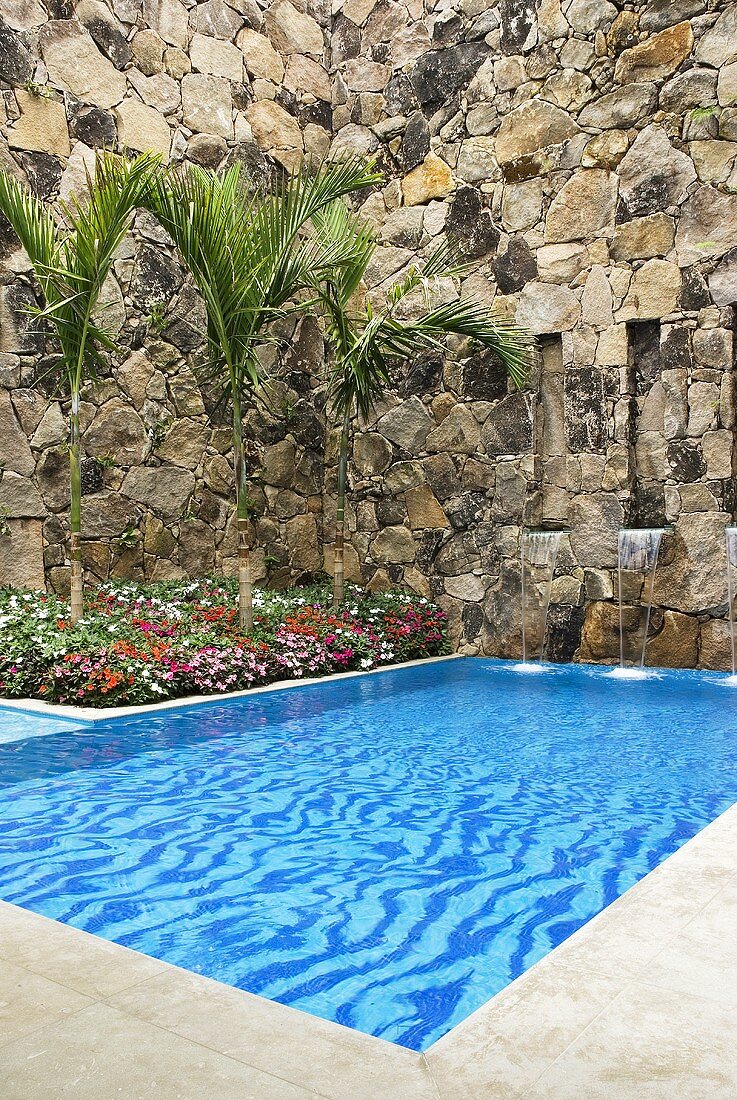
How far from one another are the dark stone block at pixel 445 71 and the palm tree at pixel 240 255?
258cm

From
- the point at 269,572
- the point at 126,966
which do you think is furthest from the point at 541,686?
the point at 126,966

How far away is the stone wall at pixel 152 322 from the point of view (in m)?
8.32

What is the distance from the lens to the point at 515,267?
9.74 metres

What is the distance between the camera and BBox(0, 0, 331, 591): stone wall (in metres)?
8.32

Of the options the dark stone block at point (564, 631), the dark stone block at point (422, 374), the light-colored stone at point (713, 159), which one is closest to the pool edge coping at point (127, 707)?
the dark stone block at point (564, 631)

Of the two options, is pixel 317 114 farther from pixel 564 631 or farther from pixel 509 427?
pixel 564 631

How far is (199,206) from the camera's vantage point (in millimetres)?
7641

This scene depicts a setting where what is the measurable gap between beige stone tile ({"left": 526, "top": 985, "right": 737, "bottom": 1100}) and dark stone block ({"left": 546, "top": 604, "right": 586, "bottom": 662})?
7232mm

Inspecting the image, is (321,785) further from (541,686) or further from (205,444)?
(205,444)

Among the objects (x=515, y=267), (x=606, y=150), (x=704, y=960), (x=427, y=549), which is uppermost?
(x=606, y=150)

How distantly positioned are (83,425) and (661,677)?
19.0 feet

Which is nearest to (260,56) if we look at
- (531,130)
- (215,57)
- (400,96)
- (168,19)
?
(215,57)

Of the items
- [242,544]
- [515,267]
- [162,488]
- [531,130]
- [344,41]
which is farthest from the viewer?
[344,41]

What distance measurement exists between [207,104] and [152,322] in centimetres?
255
